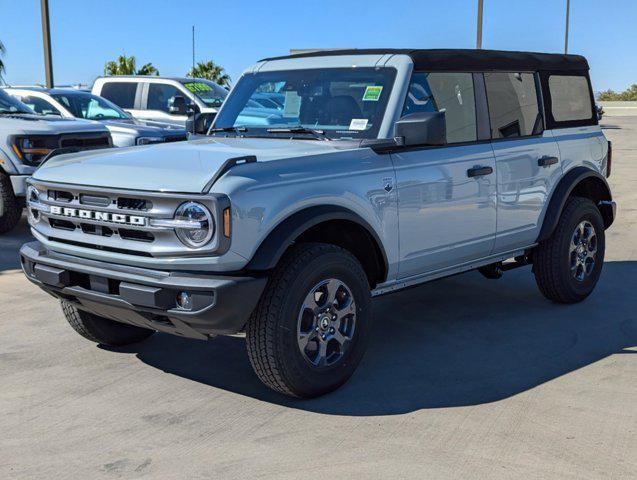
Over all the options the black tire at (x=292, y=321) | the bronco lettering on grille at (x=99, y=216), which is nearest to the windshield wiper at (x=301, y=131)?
the black tire at (x=292, y=321)

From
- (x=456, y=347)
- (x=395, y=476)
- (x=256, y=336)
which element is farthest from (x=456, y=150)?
(x=395, y=476)

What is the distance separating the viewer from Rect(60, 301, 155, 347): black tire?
17.8 feet

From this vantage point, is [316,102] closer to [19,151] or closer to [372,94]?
[372,94]

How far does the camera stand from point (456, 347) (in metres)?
5.61

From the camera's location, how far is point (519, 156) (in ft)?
19.6

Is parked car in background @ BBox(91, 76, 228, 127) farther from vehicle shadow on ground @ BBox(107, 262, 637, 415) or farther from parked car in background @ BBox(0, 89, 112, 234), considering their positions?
vehicle shadow on ground @ BBox(107, 262, 637, 415)

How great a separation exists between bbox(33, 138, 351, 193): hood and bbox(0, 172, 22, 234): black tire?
4.91 metres

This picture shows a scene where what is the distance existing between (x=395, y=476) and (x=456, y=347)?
6.63ft

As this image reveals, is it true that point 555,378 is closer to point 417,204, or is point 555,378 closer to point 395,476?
point 417,204

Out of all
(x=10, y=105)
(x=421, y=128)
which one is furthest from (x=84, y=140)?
(x=421, y=128)

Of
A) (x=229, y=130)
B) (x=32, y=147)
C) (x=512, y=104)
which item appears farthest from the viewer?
(x=32, y=147)

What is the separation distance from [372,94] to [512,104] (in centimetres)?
141

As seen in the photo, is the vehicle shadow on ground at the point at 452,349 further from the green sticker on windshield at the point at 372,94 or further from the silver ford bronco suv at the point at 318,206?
the green sticker on windshield at the point at 372,94

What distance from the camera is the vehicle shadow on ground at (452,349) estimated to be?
15.6 feet
